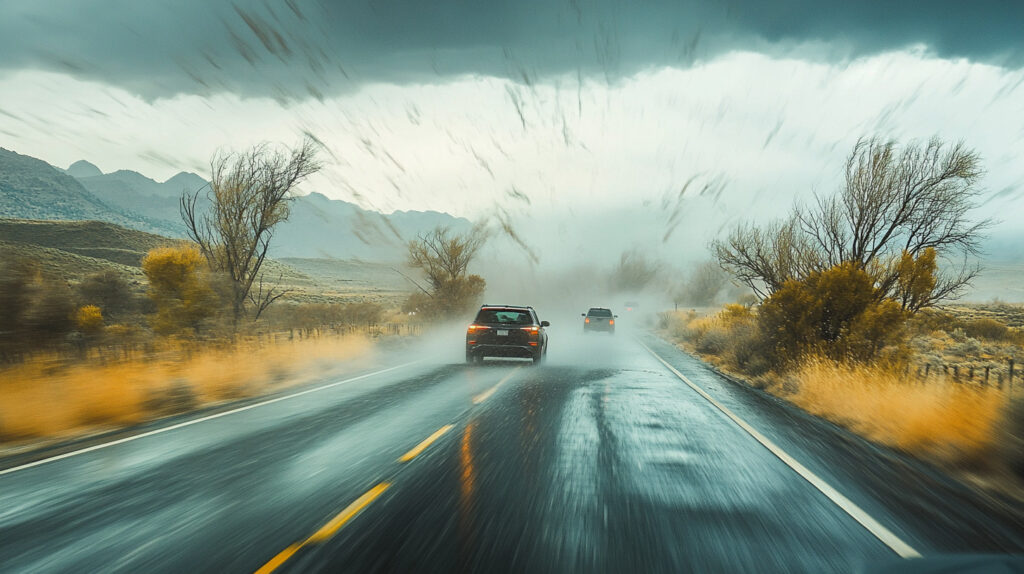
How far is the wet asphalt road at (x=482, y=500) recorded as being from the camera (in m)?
3.86

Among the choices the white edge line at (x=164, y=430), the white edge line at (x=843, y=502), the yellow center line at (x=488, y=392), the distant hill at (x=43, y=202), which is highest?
the distant hill at (x=43, y=202)

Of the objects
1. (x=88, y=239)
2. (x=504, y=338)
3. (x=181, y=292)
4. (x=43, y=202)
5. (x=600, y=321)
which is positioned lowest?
(x=504, y=338)

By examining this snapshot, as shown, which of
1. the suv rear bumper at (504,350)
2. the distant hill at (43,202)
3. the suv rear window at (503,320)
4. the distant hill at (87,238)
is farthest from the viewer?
the distant hill at (43,202)

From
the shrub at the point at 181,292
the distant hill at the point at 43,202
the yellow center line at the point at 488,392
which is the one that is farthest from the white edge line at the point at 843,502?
the distant hill at the point at 43,202

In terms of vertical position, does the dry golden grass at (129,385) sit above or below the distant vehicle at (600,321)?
below

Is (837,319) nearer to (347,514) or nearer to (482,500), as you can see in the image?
(482,500)

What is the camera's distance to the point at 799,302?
1531cm

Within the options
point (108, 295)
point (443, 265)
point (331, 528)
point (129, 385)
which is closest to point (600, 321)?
point (443, 265)

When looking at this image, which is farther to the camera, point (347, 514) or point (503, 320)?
point (503, 320)

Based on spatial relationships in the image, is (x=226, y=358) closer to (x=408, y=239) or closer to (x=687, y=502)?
(x=687, y=502)

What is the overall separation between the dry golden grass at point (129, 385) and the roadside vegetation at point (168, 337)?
20mm

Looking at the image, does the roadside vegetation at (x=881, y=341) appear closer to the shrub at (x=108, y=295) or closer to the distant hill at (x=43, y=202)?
the shrub at (x=108, y=295)

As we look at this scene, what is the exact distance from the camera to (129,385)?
10.7 m

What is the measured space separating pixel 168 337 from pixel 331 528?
49.4 ft
